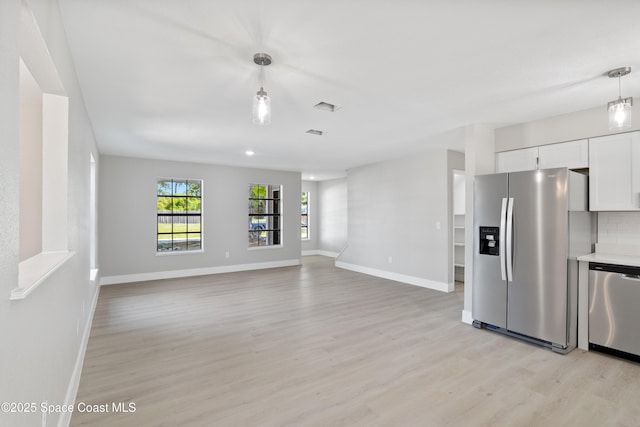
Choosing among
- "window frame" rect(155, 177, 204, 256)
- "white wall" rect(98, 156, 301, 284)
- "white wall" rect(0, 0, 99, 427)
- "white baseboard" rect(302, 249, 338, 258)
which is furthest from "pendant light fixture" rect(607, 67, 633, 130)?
"white baseboard" rect(302, 249, 338, 258)

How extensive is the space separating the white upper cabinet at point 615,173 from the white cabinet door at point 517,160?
0.54 m

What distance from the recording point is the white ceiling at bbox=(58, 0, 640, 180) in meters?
1.84

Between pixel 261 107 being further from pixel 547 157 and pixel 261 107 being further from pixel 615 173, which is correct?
pixel 615 173

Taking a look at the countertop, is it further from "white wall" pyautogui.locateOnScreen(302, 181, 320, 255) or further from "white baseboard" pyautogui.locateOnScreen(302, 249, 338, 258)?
"white wall" pyautogui.locateOnScreen(302, 181, 320, 255)

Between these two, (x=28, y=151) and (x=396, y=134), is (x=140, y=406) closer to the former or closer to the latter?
(x=28, y=151)

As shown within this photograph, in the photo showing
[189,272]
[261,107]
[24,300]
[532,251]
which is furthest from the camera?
[189,272]

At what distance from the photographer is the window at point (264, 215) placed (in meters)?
8.16

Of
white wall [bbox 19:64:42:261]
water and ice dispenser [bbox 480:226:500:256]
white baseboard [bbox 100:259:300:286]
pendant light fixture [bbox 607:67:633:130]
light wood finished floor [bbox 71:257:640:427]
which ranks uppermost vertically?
pendant light fixture [bbox 607:67:633:130]

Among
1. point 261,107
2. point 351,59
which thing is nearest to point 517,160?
point 351,59

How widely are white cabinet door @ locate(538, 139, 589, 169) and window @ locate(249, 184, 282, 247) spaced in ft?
19.7

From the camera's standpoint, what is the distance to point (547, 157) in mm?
3711

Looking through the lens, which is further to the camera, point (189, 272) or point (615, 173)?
point (189, 272)

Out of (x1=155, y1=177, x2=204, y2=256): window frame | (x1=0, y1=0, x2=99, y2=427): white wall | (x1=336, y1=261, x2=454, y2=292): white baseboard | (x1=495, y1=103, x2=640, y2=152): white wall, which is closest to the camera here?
(x1=0, y1=0, x2=99, y2=427): white wall

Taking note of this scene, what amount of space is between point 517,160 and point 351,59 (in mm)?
2747
